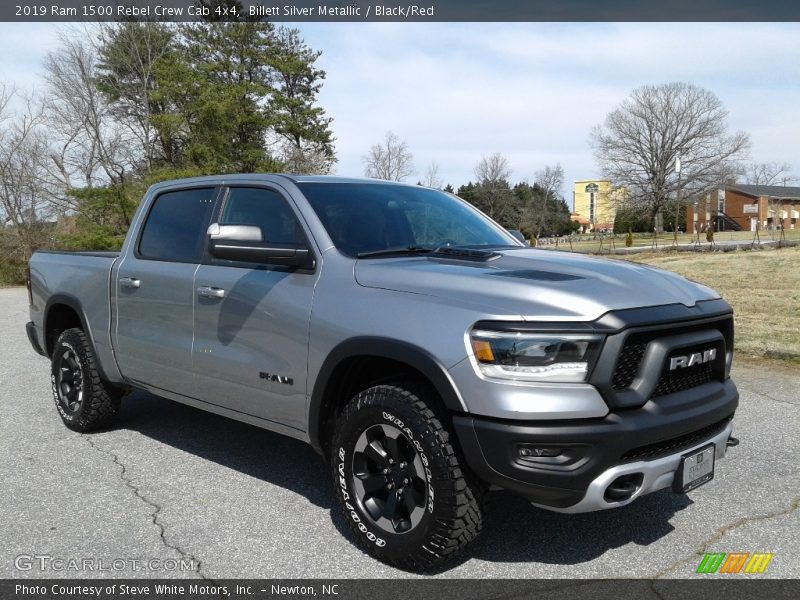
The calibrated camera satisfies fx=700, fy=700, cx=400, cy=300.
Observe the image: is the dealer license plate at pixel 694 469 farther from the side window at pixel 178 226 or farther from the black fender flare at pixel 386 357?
the side window at pixel 178 226

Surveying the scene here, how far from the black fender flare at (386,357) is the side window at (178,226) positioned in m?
1.48

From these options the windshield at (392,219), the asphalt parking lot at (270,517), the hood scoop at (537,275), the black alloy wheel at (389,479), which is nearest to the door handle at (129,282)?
the asphalt parking lot at (270,517)

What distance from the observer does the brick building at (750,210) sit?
86.9m

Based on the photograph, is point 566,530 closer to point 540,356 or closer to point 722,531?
point 722,531

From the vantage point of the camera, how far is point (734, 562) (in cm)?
326

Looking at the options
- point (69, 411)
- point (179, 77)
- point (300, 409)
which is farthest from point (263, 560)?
point (179, 77)

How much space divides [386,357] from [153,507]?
1811 millimetres

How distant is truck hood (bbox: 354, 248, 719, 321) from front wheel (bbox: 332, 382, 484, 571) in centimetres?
51

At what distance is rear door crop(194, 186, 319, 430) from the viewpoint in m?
3.64

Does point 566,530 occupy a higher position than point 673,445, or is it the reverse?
point 673,445

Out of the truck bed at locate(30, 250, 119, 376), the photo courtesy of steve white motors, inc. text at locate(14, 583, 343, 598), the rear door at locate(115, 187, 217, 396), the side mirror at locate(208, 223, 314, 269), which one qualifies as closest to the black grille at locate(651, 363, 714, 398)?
the photo courtesy of steve white motors, inc. text at locate(14, 583, 343, 598)

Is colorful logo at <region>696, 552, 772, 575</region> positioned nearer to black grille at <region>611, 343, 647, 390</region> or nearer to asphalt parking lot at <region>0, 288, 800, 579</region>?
asphalt parking lot at <region>0, 288, 800, 579</region>

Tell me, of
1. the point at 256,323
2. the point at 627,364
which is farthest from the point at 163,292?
the point at 627,364

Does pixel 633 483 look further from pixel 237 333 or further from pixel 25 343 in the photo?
pixel 25 343
